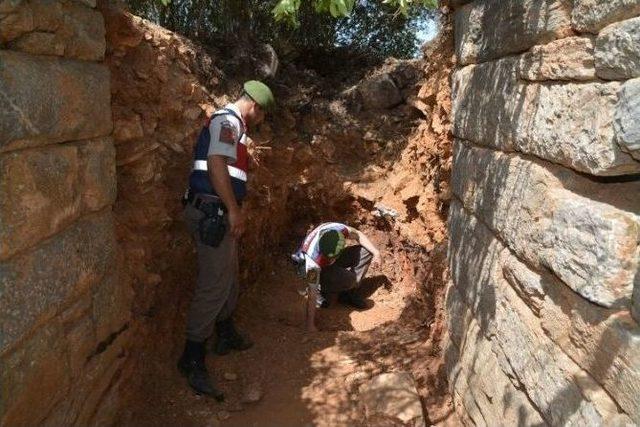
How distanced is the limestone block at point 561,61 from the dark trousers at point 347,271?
3276mm

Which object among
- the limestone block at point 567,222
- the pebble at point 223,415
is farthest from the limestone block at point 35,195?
the limestone block at point 567,222

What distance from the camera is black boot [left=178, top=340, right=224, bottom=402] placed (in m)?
3.38

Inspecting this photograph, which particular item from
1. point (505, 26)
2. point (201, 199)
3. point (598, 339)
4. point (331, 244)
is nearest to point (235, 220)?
point (201, 199)

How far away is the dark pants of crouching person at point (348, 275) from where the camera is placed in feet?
17.0

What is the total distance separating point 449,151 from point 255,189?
190cm

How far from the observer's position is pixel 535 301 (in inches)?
80.0

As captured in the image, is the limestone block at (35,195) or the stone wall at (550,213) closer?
the stone wall at (550,213)

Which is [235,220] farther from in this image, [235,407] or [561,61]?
[561,61]

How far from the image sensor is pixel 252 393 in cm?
342

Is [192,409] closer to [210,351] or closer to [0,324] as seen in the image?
[210,351]

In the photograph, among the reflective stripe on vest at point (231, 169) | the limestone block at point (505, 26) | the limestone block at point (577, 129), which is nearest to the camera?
the limestone block at point (577, 129)

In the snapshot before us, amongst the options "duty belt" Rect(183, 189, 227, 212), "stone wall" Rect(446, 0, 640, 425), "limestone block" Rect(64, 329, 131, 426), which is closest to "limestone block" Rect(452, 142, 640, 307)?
"stone wall" Rect(446, 0, 640, 425)

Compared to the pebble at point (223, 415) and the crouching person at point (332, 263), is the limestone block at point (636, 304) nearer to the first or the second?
the pebble at point (223, 415)

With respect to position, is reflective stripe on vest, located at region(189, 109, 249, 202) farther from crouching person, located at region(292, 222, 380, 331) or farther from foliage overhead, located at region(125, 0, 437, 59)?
crouching person, located at region(292, 222, 380, 331)
